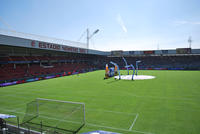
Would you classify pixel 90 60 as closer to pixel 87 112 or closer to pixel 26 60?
pixel 26 60

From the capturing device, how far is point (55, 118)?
11430 mm

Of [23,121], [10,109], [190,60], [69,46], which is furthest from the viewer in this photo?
[190,60]

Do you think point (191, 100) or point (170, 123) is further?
point (191, 100)

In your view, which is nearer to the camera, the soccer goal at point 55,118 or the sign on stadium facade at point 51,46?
the soccer goal at point 55,118

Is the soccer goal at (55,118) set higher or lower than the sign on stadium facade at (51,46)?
lower

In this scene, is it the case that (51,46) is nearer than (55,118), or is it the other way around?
(55,118)

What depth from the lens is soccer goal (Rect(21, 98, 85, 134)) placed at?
9.60 meters

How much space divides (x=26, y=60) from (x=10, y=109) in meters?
28.2

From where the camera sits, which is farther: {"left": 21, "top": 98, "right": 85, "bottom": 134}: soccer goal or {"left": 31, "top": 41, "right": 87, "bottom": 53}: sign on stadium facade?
{"left": 31, "top": 41, "right": 87, "bottom": 53}: sign on stadium facade

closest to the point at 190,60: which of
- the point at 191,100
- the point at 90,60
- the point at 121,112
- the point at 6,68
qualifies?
the point at 90,60

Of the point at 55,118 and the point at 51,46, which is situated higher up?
the point at 51,46

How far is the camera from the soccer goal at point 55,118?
9604mm

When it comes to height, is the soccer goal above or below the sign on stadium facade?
below

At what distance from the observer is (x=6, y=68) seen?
32531 mm
